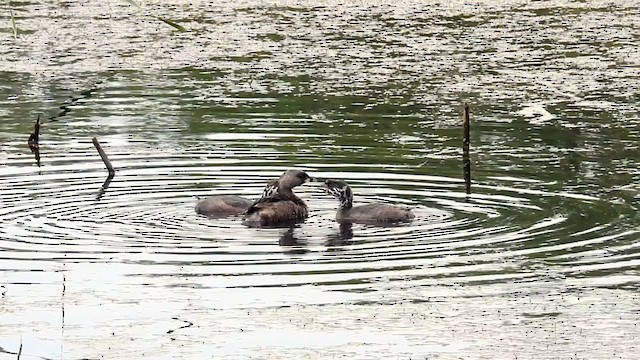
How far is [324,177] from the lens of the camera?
13.6 m

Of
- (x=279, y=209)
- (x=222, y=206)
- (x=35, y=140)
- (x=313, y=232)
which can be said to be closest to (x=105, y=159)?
(x=35, y=140)

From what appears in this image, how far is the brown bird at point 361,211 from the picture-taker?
38.2ft

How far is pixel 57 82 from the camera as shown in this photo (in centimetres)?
1909

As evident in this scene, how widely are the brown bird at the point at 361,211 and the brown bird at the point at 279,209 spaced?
318 mm

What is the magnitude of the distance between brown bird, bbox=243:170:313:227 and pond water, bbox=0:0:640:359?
0.58ft

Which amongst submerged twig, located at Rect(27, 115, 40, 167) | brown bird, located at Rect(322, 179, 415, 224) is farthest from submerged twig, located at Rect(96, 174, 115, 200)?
brown bird, located at Rect(322, 179, 415, 224)

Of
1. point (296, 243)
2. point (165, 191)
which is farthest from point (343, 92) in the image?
point (296, 243)

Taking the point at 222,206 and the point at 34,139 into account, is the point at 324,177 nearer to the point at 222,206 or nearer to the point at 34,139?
the point at 222,206

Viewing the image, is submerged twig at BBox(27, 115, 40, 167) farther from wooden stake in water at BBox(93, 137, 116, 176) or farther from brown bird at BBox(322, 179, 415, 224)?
brown bird at BBox(322, 179, 415, 224)

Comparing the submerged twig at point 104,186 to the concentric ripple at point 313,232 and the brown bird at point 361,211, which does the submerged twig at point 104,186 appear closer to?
the concentric ripple at point 313,232

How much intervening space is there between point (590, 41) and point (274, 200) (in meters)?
10.3

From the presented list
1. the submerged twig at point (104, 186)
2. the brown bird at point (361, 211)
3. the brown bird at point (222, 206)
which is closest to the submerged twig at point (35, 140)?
the submerged twig at point (104, 186)

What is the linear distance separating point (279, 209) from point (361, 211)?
2.13 feet

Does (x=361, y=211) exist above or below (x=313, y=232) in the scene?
above
